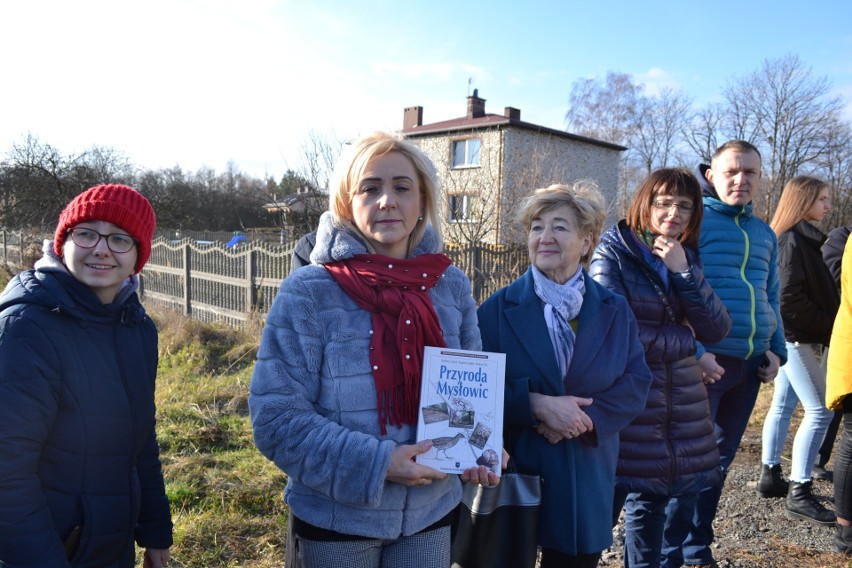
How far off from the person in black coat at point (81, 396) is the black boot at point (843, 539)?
3.83m

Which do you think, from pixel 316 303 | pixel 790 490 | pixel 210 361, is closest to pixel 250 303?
pixel 210 361

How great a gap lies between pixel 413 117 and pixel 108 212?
33.3m

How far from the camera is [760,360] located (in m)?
3.66

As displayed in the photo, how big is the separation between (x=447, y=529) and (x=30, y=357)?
1.36 meters

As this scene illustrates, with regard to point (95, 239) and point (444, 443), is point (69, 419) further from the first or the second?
point (444, 443)

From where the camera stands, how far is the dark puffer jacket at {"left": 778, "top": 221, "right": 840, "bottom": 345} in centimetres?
448

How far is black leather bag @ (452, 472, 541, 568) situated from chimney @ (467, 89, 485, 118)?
30420mm

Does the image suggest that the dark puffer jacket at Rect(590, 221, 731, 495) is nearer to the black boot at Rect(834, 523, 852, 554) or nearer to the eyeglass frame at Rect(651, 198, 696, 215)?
the eyeglass frame at Rect(651, 198, 696, 215)

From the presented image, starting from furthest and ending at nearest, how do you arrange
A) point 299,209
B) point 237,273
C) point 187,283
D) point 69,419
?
point 187,283 → point 237,273 → point 299,209 → point 69,419

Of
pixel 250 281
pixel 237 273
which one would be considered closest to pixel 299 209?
pixel 250 281

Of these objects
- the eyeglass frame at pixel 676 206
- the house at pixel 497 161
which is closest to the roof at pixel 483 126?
the house at pixel 497 161

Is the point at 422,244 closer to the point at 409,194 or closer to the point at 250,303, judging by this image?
the point at 409,194

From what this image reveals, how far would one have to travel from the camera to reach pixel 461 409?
1966mm

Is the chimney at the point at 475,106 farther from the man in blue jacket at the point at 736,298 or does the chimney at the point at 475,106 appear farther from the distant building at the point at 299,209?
the man in blue jacket at the point at 736,298
